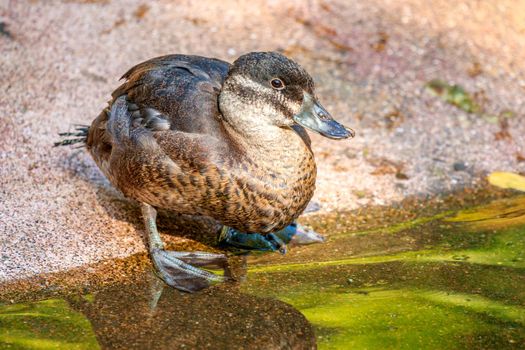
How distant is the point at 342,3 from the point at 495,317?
4095 millimetres

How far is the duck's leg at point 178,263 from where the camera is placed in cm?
441

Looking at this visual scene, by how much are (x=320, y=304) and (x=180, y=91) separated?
138 centimetres

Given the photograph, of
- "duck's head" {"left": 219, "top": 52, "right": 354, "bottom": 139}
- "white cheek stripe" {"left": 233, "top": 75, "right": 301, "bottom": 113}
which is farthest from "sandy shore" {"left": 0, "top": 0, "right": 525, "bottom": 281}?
"white cheek stripe" {"left": 233, "top": 75, "right": 301, "bottom": 113}

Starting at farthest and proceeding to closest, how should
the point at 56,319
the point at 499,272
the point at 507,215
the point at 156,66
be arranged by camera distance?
the point at 507,215 < the point at 156,66 < the point at 499,272 < the point at 56,319

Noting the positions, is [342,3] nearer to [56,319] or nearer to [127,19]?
[127,19]

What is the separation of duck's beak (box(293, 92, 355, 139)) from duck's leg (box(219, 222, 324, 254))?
31.8 inches

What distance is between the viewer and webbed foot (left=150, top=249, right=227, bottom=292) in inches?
173

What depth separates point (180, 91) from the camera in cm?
456

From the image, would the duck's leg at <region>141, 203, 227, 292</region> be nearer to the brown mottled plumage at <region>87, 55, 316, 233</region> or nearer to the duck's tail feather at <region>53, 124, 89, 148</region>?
the brown mottled plumage at <region>87, 55, 316, 233</region>

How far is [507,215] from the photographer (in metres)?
5.30

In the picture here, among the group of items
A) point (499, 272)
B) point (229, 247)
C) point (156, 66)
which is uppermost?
point (156, 66)

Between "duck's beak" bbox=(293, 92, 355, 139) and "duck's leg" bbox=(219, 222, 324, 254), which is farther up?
"duck's beak" bbox=(293, 92, 355, 139)

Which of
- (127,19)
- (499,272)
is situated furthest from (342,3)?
(499,272)

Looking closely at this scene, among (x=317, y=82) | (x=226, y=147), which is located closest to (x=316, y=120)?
(x=226, y=147)
